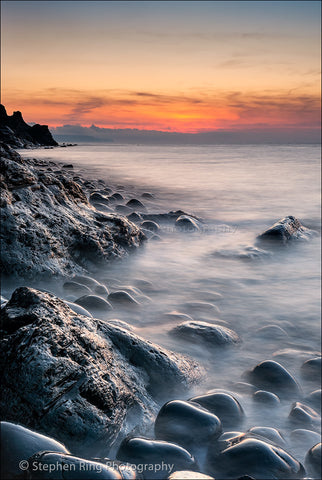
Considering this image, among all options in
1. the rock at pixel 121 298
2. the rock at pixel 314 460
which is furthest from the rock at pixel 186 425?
the rock at pixel 121 298

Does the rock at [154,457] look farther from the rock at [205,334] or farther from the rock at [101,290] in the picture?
the rock at [101,290]

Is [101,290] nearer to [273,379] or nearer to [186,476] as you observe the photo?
[273,379]

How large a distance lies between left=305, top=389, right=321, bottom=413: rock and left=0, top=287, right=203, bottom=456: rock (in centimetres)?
90

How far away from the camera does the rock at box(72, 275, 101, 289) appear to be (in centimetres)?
412

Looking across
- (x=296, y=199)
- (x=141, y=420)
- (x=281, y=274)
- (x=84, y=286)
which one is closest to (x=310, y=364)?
(x=141, y=420)

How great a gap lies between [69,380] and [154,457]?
1.79 ft

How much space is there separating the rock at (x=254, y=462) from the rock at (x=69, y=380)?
0.46 m

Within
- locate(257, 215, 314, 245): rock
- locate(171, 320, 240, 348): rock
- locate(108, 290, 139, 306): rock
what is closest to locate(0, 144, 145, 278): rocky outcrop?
locate(108, 290, 139, 306): rock

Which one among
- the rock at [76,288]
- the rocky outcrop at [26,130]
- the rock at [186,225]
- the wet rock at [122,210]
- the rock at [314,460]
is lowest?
the rock at [314,460]

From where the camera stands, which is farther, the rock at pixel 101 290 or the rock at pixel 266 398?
the rock at pixel 101 290

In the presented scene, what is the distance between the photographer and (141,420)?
7.11ft

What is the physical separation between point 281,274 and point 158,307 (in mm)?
Answer: 2318

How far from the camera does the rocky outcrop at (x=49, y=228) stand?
153 inches

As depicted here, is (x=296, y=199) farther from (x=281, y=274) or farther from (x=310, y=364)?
(x=310, y=364)
